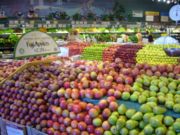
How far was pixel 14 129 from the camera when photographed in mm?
2500

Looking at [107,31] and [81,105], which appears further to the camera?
[107,31]

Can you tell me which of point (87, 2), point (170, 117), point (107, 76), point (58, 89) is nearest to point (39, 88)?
point (58, 89)

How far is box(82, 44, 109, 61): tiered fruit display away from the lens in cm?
525

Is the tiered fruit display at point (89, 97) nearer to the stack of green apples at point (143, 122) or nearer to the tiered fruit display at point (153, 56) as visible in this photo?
the stack of green apples at point (143, 122)

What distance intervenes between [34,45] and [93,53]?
1851mm

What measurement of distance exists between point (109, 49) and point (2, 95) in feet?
8.70

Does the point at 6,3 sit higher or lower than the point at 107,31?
higher

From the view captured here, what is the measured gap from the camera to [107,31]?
1363 centimetres

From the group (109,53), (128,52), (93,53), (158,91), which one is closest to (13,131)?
(158,91)

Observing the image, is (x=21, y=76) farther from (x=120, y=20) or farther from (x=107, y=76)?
(x=120, y=20)

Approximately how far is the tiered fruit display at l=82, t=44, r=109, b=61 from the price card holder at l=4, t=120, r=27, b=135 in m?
2.87

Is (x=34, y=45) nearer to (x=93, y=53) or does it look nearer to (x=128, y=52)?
(x=128, y=52)

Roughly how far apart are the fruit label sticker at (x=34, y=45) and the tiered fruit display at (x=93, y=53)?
149cm

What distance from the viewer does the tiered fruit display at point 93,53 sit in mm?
5250
